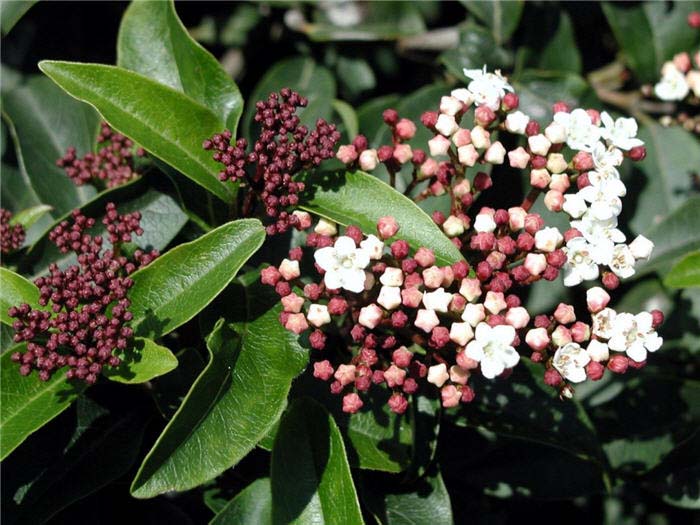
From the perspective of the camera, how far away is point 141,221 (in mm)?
2539

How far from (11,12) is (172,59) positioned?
548 mm

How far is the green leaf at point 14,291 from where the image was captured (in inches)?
85.0

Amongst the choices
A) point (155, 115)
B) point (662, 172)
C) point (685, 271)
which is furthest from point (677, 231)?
point (155, 115)

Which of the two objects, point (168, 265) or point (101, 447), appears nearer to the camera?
point (168, 265)

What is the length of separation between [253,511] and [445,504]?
57 centimetres

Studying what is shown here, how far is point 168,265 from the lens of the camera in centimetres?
216

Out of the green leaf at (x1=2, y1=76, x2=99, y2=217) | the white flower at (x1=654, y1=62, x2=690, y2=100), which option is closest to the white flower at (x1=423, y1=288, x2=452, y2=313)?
the green leaf at (x1=2, y1=76, x2=99, y2=217)

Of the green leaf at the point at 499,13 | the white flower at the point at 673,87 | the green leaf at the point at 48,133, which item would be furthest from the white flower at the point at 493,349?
the white flower at the point at 673,87

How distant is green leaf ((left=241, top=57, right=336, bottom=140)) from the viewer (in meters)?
3.29

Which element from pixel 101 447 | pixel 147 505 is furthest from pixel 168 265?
pixel 147 505

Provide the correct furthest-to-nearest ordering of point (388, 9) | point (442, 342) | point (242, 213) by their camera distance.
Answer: point (388, 9) < point (242, 213) < point (442, 342)

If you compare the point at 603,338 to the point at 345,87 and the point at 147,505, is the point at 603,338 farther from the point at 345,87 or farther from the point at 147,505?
the point at 345,87

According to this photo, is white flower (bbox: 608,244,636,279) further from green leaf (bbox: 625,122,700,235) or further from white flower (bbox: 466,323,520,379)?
green leaf (bbox: 625,122,700,235)

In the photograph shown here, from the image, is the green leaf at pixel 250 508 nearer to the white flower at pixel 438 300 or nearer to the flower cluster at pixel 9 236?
the white flower at pixel 438 300
